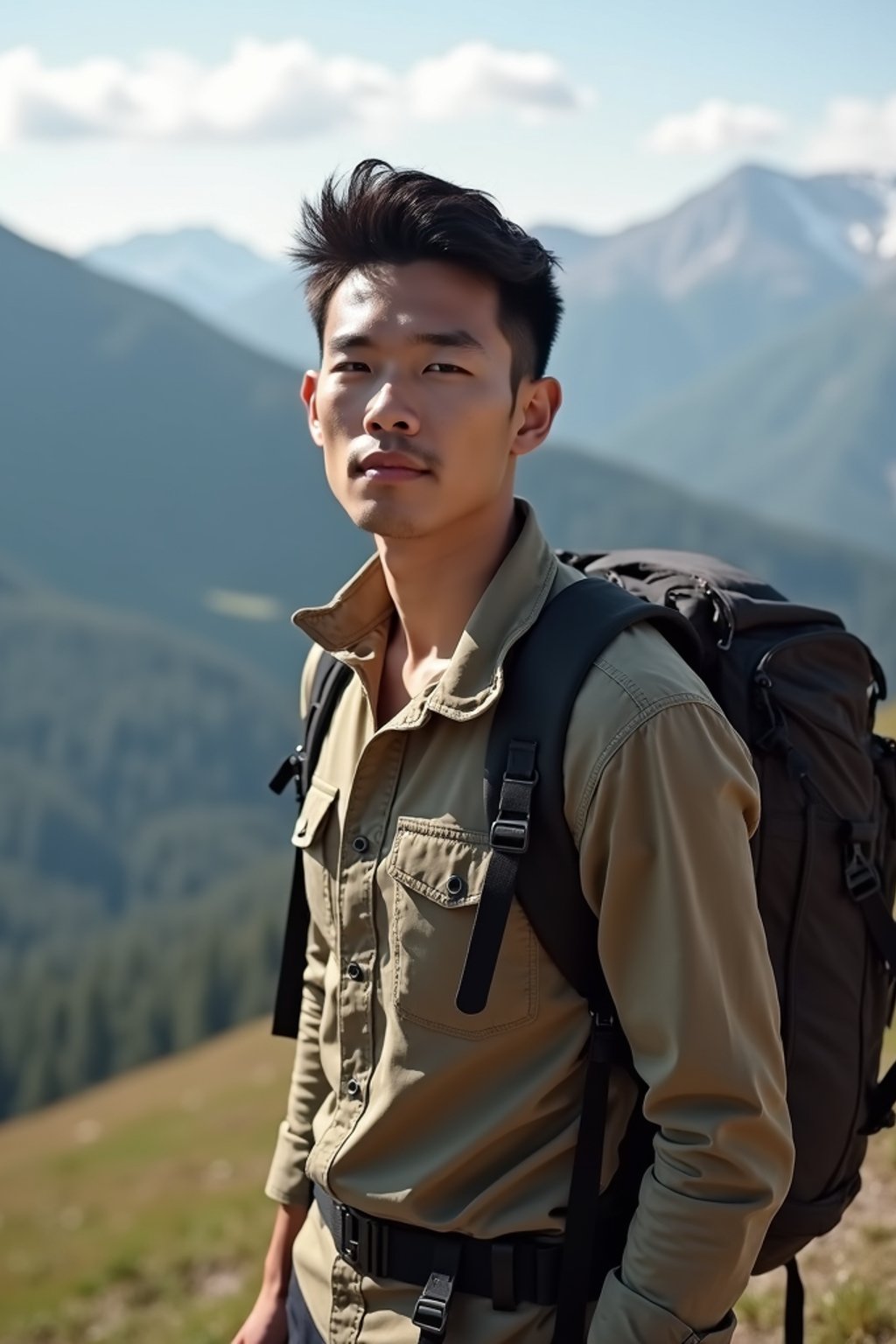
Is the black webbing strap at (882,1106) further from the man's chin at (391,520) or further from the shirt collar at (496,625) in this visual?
the man's chin at (391,520)

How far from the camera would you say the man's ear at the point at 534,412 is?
11.0ft

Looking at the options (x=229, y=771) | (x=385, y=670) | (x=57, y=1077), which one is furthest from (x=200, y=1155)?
(x=229, y=771)

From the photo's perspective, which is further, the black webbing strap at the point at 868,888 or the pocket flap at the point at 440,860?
the black webbing strap at the point at 868,888

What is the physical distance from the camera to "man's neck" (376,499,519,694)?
3.28 meters

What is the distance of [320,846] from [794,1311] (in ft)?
5.75

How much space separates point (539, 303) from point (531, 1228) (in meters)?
2.05

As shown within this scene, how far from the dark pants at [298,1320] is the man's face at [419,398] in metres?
1.88

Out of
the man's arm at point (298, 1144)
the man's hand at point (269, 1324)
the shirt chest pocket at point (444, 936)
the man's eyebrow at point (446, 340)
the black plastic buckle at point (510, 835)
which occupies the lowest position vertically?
the man's hand at point (269, 1324)

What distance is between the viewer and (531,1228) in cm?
290

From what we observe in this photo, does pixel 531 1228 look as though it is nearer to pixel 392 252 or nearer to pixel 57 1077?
pixel 392 252

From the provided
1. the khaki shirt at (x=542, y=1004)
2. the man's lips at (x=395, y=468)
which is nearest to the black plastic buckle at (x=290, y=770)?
the khaki shirt at (x=542, y=1004)

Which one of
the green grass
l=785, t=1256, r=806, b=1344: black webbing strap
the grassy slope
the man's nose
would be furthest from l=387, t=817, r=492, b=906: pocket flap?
the green grass

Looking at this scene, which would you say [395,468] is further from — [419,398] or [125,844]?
[125,844]

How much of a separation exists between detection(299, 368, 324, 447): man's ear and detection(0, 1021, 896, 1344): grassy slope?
147 inches
